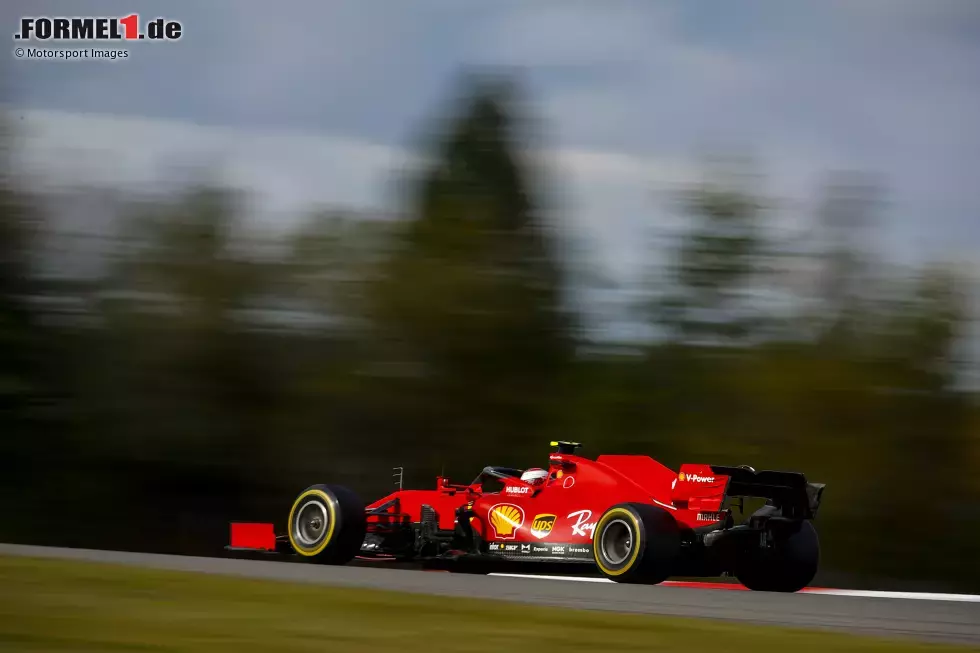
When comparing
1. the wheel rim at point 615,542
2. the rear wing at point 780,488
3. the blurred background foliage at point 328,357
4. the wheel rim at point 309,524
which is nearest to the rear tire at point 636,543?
the wheel rim at point 615,542

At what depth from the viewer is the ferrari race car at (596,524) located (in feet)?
40.6

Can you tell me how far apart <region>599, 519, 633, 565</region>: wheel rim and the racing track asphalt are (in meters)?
0.25

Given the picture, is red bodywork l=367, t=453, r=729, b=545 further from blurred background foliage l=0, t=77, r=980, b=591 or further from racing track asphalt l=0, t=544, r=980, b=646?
blurred background foliage l=0, t=77, r=980, b=591

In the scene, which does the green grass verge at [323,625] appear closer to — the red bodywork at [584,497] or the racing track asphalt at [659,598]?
the racing track asphalt at [659,598]

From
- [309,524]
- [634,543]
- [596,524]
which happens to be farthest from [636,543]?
[309,524]

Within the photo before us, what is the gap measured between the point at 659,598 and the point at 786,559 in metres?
2.38

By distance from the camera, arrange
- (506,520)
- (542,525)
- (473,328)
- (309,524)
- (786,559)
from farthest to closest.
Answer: (473,328) < (309,524) < (506,520) < (542,525) < (786,559)

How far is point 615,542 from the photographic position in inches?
491

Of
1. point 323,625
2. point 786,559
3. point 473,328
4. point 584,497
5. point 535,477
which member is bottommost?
point 786,559

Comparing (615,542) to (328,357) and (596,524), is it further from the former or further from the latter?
(328,357)

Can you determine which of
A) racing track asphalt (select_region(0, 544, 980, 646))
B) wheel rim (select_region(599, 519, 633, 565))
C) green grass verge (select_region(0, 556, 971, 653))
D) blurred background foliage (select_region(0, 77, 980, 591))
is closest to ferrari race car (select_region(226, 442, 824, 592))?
wheel rim (select_region(599, 519, 633, 565))

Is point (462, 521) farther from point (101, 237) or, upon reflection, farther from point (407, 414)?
point (101, 237)

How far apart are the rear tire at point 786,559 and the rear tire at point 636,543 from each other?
0.93 m

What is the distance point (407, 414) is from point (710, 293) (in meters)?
7.09
